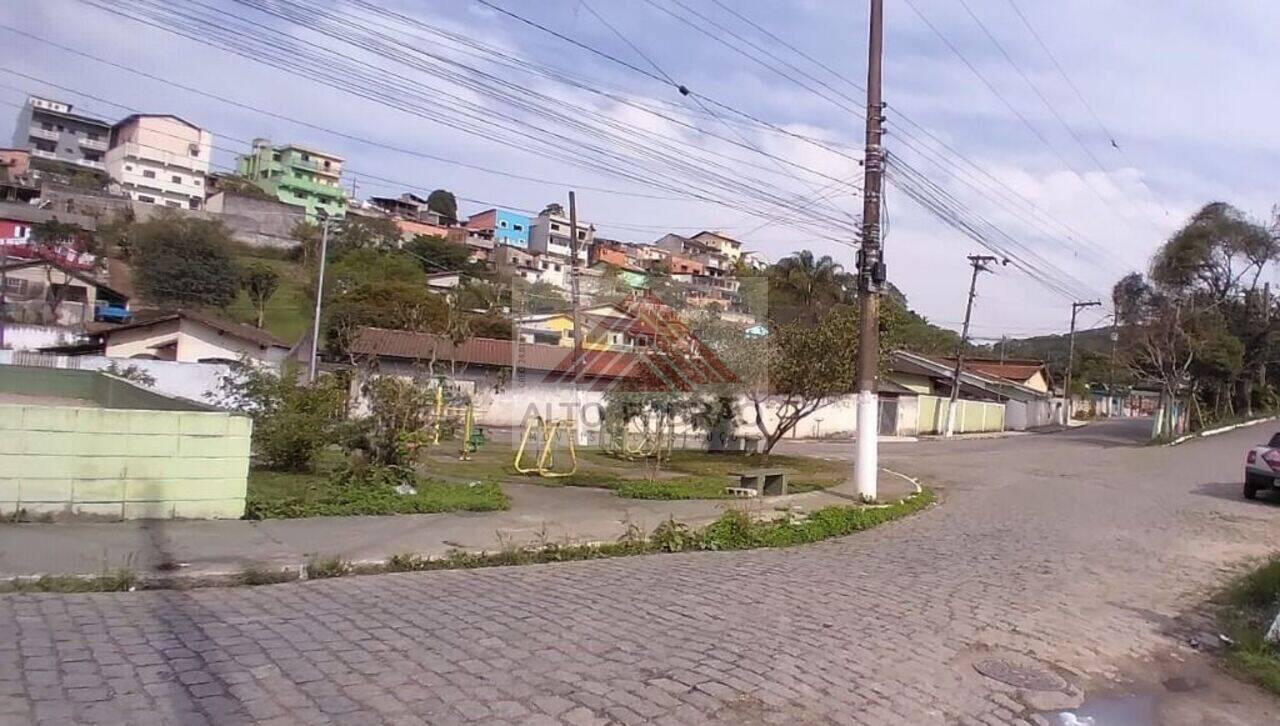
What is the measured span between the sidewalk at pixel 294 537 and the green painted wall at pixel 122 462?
260 mm

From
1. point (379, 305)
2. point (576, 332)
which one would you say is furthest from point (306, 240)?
point (576, 332)

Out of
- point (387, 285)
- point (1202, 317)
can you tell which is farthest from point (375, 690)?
point (1202, 317)

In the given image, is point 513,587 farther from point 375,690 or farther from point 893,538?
point 893,538

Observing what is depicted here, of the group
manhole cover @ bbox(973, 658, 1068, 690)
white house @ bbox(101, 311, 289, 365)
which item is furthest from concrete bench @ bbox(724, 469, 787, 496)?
white house @ bbox(101, 311, 289, 365)

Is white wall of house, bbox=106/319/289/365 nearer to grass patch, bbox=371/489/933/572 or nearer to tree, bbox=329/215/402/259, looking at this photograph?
tree, bbox=329/215/402/259

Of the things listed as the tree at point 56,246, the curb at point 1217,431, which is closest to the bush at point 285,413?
the tree at point 56,246

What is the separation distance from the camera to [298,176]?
8838 centimetres

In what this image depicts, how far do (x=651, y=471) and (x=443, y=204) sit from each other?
3832 inches

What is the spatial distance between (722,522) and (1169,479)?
17.3m

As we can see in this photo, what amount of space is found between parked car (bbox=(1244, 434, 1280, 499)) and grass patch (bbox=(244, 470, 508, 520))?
15.7m

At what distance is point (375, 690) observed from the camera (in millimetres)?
4707

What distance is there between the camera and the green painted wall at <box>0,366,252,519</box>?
909 centimetres

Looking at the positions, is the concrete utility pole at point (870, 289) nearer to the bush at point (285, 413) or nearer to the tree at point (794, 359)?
the tree at point (794, 359)

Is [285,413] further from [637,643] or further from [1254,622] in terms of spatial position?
[1254,622]
